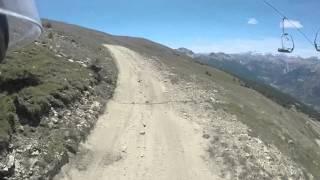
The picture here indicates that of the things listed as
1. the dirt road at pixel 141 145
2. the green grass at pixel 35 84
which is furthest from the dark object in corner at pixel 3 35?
the dirt road at pixel 141 145

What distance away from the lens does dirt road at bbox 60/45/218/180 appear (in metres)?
22.7

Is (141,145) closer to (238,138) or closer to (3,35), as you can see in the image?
(238,138)

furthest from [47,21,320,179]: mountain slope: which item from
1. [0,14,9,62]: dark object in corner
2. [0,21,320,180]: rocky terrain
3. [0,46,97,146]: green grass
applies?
[0,14,9,62]: dark object in corner

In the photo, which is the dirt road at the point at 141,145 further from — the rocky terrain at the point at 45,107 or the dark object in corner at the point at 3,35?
the dark object in corner at the point at 3,35

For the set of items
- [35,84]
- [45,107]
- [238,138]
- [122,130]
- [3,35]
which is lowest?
[238,138]

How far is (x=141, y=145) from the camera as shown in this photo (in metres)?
26.1

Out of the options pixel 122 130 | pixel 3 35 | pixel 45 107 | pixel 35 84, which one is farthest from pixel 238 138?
pixel 3 35

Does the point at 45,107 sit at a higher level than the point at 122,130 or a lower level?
higher

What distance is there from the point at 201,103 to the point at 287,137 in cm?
617

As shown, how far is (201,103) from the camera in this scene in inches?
1390

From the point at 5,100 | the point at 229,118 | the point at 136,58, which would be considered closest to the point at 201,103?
the point at 229,118

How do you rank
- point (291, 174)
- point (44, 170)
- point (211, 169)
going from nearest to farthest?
point (44, 170)
point (211, 169)
point (291, 174)

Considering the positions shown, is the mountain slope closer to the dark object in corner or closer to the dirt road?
the dirt road

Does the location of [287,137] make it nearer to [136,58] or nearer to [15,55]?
[15,55]
